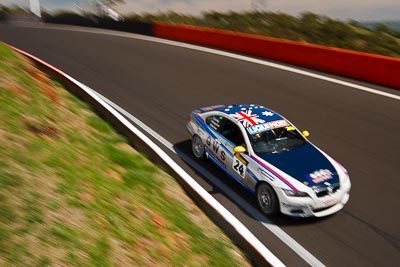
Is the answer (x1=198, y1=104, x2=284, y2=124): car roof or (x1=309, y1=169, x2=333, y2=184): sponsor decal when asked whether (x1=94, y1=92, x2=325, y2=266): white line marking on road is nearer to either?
(x1=309, y1=169, x2=333, y2=184): sponsor decal

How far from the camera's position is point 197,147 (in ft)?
31.1

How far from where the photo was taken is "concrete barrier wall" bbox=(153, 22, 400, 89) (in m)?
14.1

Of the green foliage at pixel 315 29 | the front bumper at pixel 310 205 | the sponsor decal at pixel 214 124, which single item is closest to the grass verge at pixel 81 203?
the front bumper at pixel 310 205

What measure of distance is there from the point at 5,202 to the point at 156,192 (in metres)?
3.00

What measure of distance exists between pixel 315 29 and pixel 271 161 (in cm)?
1803

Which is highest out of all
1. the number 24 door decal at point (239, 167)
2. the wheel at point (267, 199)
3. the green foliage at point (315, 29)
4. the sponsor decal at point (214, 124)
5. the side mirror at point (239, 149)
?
the green foliage at point (315, 29)

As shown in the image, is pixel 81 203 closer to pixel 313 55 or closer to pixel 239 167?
pixel 239 167

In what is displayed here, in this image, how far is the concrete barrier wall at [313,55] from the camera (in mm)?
14148

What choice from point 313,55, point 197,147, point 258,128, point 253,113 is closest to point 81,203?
point 258,128

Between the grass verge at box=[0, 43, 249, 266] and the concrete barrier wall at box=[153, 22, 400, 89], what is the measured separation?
33.9 feet

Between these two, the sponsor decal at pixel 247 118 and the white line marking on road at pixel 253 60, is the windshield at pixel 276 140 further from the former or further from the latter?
the white line marking on road at pixel 253 60

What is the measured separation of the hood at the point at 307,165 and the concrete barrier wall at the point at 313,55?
797 centimetres

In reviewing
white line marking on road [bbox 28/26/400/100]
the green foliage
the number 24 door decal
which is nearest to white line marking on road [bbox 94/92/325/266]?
the number 24 door decal

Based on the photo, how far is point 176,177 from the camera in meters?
7.88
